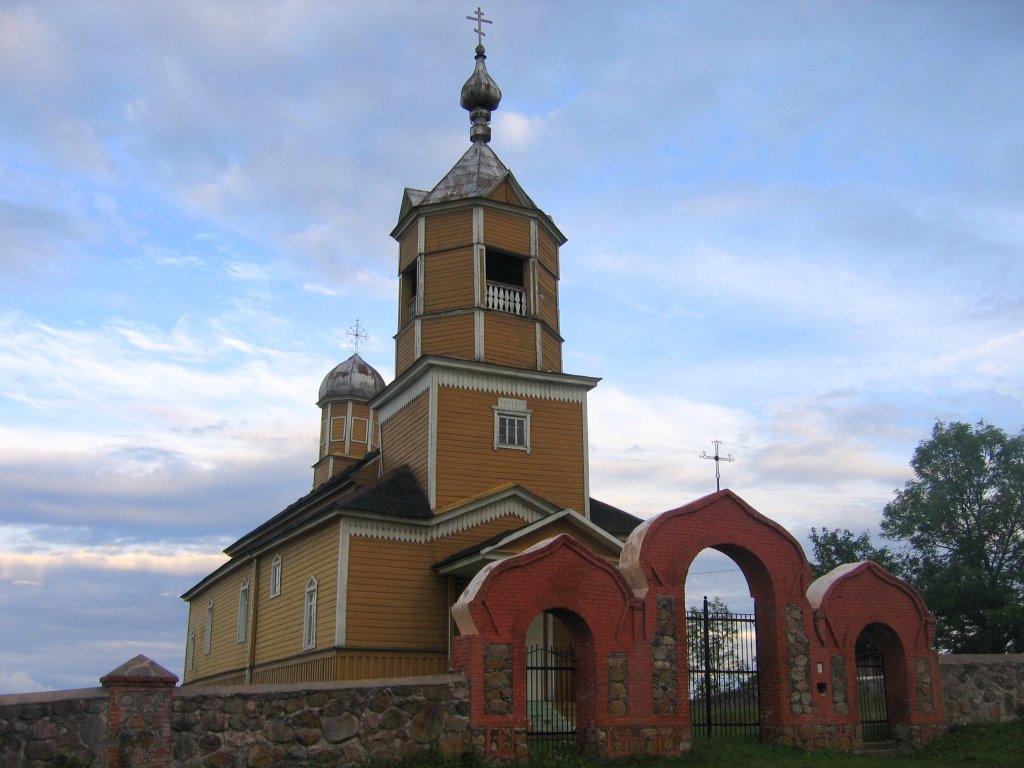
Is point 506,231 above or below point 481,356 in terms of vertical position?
above

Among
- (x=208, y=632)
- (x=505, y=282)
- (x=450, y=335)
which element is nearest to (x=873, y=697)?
(x=450, y=335)

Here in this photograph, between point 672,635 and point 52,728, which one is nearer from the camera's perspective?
point 52,728

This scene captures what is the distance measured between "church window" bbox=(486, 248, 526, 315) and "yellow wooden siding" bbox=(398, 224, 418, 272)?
1.74 m

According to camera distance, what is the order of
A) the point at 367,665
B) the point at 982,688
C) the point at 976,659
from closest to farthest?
the point at 982,688
the point at 976,659
the point at 367,665

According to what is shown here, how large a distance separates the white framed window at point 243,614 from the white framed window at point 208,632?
3.77 m

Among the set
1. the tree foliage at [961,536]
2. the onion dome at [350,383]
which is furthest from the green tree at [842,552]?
the onion dome at [350,383]

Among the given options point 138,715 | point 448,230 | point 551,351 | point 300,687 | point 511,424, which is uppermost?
point 448,230

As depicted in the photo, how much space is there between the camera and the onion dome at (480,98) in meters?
26.6

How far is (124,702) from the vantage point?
35.5 feet

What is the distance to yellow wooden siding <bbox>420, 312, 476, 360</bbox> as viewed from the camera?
22.5m

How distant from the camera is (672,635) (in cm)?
1420

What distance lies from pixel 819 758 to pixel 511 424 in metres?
10.6

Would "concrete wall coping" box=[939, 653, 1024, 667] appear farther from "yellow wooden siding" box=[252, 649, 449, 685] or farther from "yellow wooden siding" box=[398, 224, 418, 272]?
"yellow wooden siding" box=[398, 224, 418, 272]

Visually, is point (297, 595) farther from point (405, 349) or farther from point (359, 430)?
point (359, 430)
